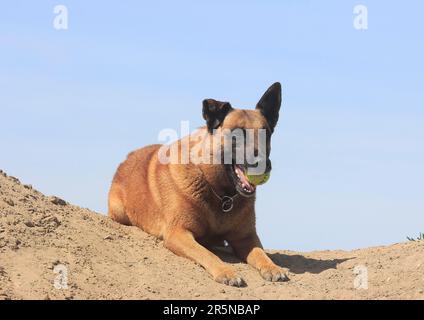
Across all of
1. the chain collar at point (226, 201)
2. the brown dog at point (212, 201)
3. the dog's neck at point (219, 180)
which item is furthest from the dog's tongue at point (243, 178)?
the chain collar at point (226, 201)

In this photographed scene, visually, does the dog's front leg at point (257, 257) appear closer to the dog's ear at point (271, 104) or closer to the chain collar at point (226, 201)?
the chain collar at point (226, 201)

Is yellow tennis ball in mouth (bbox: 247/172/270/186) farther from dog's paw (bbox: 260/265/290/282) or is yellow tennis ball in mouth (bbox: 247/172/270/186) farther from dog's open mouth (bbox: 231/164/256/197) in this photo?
dog's paw (bbox: 260/265/290/282)

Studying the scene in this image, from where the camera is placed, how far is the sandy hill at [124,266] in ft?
30.8

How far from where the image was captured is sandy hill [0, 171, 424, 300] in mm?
9375

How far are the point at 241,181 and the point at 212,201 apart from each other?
0.68 meters

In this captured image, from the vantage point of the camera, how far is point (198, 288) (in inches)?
381

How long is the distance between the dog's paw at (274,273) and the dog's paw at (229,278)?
462 millimetres

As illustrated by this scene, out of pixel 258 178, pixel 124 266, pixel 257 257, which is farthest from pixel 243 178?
pixel 124 266

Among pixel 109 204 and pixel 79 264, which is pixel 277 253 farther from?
pixel 79 264

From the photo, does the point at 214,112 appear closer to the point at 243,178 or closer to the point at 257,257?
the point at 243,178
